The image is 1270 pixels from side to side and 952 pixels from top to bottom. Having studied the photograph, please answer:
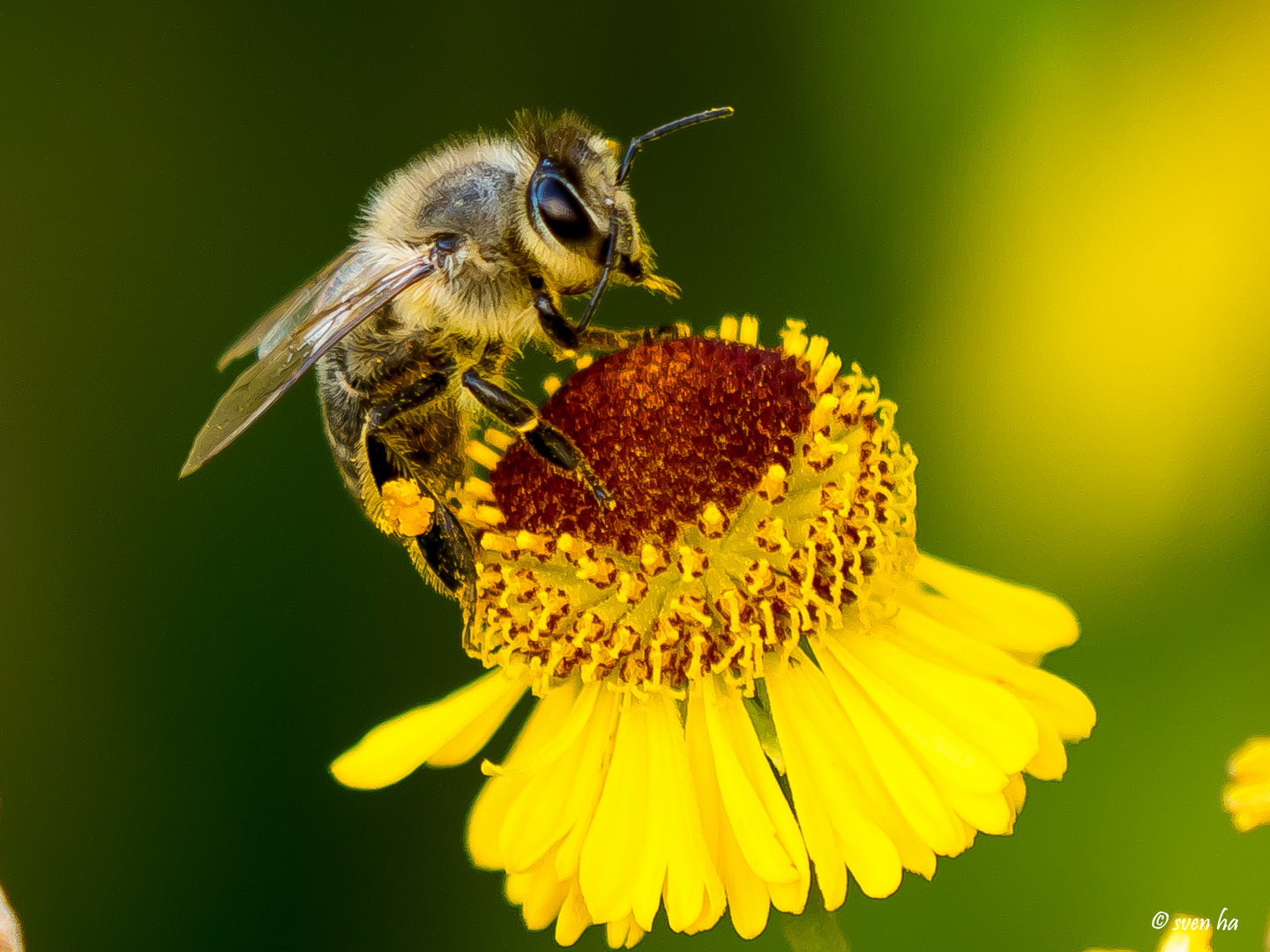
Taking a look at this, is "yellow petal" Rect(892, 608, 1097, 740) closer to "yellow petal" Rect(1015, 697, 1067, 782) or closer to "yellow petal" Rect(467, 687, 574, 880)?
"yellow petal" Rect(1015, 697, 1067, 782)

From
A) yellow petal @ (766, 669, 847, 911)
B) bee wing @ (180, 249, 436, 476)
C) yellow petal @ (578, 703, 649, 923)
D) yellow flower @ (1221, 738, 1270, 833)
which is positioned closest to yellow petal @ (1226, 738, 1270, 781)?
yellow flower @ (1221, 738, 1270, 833)

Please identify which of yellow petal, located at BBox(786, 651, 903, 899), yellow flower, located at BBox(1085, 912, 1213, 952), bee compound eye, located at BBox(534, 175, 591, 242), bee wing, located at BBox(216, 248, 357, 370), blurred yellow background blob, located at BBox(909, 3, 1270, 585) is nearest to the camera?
yellow flower, located at BBox(1085, 912, 1213, 952)

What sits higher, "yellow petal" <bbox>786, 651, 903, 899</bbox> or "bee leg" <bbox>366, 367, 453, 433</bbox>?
"bee leg" <bbox>366, 367, 453, 433</bbox>

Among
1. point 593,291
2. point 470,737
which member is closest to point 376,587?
point 470,737

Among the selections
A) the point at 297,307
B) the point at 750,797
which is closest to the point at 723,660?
the point at 750,797

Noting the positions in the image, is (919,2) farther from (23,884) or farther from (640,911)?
(23,884)
